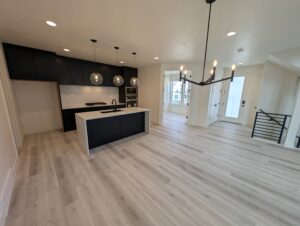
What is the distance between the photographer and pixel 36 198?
180 cm

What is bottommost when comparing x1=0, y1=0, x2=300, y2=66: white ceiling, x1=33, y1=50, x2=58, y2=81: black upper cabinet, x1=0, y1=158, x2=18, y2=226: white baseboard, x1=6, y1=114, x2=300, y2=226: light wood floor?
x1=6, y1=114, x2=300, y2=226: light wood floor

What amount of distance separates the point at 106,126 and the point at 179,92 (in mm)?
5972

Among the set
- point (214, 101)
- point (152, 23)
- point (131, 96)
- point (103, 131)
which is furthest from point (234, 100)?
point (103, 131)

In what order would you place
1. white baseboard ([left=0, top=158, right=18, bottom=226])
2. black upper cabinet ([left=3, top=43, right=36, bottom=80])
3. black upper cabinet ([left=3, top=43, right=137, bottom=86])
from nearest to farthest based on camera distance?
white baseboard ([left=0, top=158, right=18, bottom=226])
black upper cabinet ([left=3, top=43, right=36, bottom=80])
black upper cabinet ([left=3, top=43, right=137, bottom=86])

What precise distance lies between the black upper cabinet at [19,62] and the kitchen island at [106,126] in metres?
2.06

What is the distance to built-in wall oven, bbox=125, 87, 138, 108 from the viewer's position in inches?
239

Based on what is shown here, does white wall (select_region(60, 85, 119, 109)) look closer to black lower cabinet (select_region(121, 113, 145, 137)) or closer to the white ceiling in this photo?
the white ceiling

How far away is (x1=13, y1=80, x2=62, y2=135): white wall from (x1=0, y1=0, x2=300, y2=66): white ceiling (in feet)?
4.76

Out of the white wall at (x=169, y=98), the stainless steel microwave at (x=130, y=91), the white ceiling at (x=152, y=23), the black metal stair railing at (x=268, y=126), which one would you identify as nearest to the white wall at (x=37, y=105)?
the white ceiling at (x=152, y=23)

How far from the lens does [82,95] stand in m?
5.12

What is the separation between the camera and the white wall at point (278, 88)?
4258 millimetres

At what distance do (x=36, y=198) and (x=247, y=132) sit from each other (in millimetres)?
6380

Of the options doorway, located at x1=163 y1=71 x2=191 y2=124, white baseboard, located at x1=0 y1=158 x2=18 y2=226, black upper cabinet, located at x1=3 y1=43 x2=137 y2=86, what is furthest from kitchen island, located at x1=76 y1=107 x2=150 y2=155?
→ doorway, located at x1=163 y1=71 x2=191 y2=124

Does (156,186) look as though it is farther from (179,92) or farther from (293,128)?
(179,92)
